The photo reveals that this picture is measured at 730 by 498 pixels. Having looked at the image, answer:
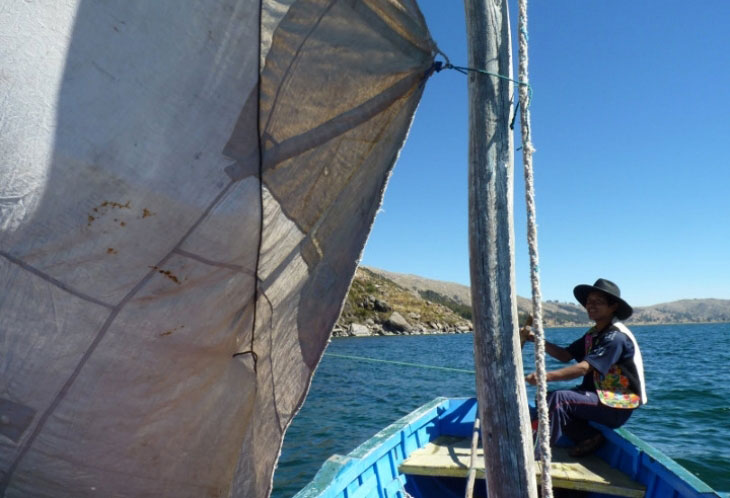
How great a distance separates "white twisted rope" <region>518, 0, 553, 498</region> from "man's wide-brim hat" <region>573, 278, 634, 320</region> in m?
2.53

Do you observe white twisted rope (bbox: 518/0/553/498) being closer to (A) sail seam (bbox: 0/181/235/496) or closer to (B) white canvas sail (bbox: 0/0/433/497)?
(B) white canvas sail (bbox: 0/0/433/497)

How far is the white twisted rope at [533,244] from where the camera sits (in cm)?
204

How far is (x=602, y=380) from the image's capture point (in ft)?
14.0

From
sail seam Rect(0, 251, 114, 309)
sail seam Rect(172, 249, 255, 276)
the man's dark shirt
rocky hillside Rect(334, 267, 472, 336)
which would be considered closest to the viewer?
sail seam Rect(0, 251, 114, 309)

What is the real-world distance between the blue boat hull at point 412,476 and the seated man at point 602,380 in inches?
10.6

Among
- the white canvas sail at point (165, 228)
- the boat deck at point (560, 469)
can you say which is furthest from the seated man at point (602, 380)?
→ the white canvas sail at point (165, 228)

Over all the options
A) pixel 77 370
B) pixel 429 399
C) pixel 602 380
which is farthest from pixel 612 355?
pixel 429 399

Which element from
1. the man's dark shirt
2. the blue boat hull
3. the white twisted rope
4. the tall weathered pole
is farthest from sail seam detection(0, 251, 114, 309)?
the man's dark shirt

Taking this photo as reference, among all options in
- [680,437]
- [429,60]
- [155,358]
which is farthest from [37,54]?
[680,437]

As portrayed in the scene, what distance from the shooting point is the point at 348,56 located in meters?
1.90

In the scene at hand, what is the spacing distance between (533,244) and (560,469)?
280 cm

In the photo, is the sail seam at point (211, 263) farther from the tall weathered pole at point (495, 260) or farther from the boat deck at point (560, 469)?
the boat deck at point (560, 469)

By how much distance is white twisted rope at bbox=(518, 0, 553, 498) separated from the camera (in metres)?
2.04

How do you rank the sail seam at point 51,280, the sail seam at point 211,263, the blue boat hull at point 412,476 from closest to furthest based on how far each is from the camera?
the sail seam at point 51,280 → the sail seam at point 211,263 → the blue boat hull at point 412,476
